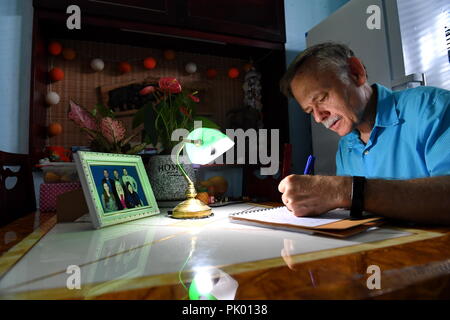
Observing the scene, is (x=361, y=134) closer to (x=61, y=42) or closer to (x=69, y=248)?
(x=69, y=248)

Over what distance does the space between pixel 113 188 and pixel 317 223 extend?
52cm

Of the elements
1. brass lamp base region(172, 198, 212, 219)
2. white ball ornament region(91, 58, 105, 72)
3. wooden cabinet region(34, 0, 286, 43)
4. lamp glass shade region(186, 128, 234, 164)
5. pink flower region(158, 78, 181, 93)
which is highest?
wooden cabinet region(34, 0, 286, 43)

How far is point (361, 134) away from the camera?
118 centimetres

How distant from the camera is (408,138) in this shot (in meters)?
0.92

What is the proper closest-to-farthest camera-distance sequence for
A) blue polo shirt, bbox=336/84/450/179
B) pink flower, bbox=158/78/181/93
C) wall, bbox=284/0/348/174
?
blue polo shirt, bbox=336/84/450/179
pink flower, bbox=158/78/181/93
wall, bbox=284/0/348/174

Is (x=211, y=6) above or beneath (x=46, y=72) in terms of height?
above

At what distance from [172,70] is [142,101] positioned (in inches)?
13.5

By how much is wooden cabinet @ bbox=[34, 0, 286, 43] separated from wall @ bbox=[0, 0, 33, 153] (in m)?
0.22

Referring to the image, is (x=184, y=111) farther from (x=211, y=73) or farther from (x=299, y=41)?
(x=299, y=41)

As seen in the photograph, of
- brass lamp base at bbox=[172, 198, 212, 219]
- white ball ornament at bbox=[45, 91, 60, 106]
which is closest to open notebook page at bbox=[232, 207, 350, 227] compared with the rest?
brass lamp base at bbox=[172, 198, 212, 219]

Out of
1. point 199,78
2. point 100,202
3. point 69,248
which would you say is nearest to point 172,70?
point 199,78

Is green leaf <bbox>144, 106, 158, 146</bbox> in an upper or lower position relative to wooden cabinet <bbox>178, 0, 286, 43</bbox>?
lower

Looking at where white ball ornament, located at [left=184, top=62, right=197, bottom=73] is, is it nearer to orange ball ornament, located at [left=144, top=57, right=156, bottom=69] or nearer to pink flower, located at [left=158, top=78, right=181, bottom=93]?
orange ball ornament, located at [left=144, top=57, right=156, bottom=69]

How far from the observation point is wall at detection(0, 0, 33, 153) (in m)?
1.49
